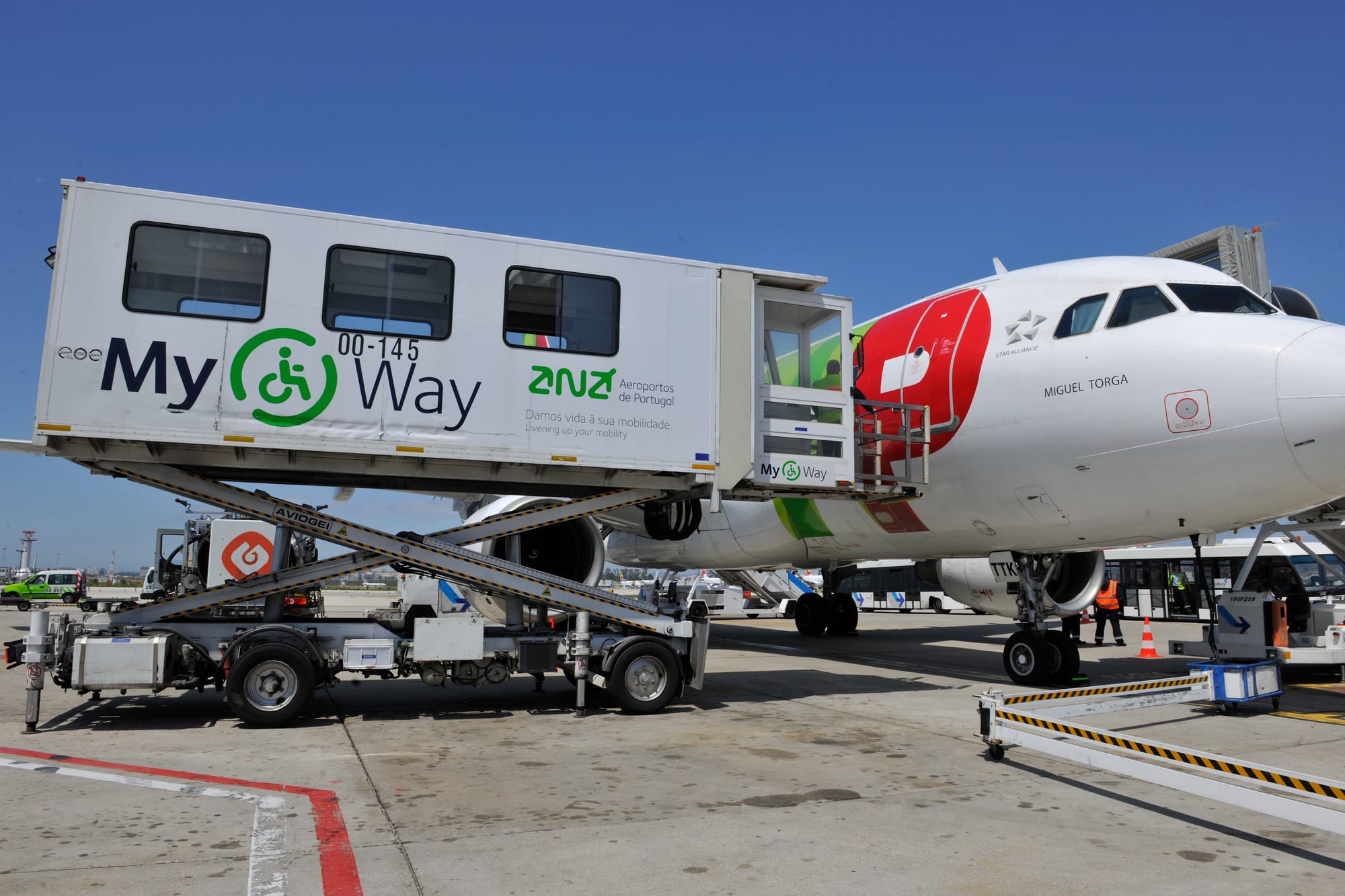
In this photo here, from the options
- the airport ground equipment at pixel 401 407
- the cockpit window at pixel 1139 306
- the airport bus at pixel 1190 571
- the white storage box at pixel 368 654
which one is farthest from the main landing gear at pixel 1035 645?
the airport bus at pixel 1190 571

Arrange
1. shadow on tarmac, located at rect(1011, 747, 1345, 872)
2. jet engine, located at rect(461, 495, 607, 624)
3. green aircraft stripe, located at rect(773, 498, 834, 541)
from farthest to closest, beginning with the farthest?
green aircraft stripe, located at rect(773, 498, 834, 541)
jet engine, located at rect(461, 495, 607, 624)
shadow on tarmac, located at rect(1011, 747, 1345, 872)

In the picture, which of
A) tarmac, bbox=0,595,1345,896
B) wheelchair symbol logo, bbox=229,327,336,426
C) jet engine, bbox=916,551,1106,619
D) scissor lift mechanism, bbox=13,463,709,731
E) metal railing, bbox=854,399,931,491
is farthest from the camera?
jet engine, bbox=916,551,1106,619

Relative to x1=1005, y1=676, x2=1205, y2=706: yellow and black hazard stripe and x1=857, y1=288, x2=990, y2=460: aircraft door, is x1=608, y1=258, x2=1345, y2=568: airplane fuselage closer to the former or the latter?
x1=857, y1=288, x2=990, y2=460: aircraft door

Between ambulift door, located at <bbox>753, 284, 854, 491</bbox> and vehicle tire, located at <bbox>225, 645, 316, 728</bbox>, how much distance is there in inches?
189

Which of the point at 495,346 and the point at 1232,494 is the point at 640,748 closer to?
the point at 495,346

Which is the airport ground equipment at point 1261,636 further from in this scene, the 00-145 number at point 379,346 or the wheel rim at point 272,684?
the wheel rim at point 272,684

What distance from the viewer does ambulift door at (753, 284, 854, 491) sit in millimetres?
9578

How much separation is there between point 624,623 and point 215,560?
12383mm

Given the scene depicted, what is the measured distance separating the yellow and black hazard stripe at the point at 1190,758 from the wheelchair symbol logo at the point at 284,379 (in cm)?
635

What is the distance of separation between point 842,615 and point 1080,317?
12750mm

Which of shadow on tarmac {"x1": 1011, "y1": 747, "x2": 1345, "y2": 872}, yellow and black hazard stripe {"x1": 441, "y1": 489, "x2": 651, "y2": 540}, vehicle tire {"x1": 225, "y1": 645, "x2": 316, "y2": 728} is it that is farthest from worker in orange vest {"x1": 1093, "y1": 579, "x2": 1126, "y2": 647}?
vehicle tire {"x1": 225, "y1": 645, "x2": 316, "y2": 728}

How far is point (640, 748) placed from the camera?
7.22 m

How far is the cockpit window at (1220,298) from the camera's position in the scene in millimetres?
8672

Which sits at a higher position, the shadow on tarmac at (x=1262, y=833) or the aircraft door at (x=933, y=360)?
the aircraft door at (x=933, y=360)
